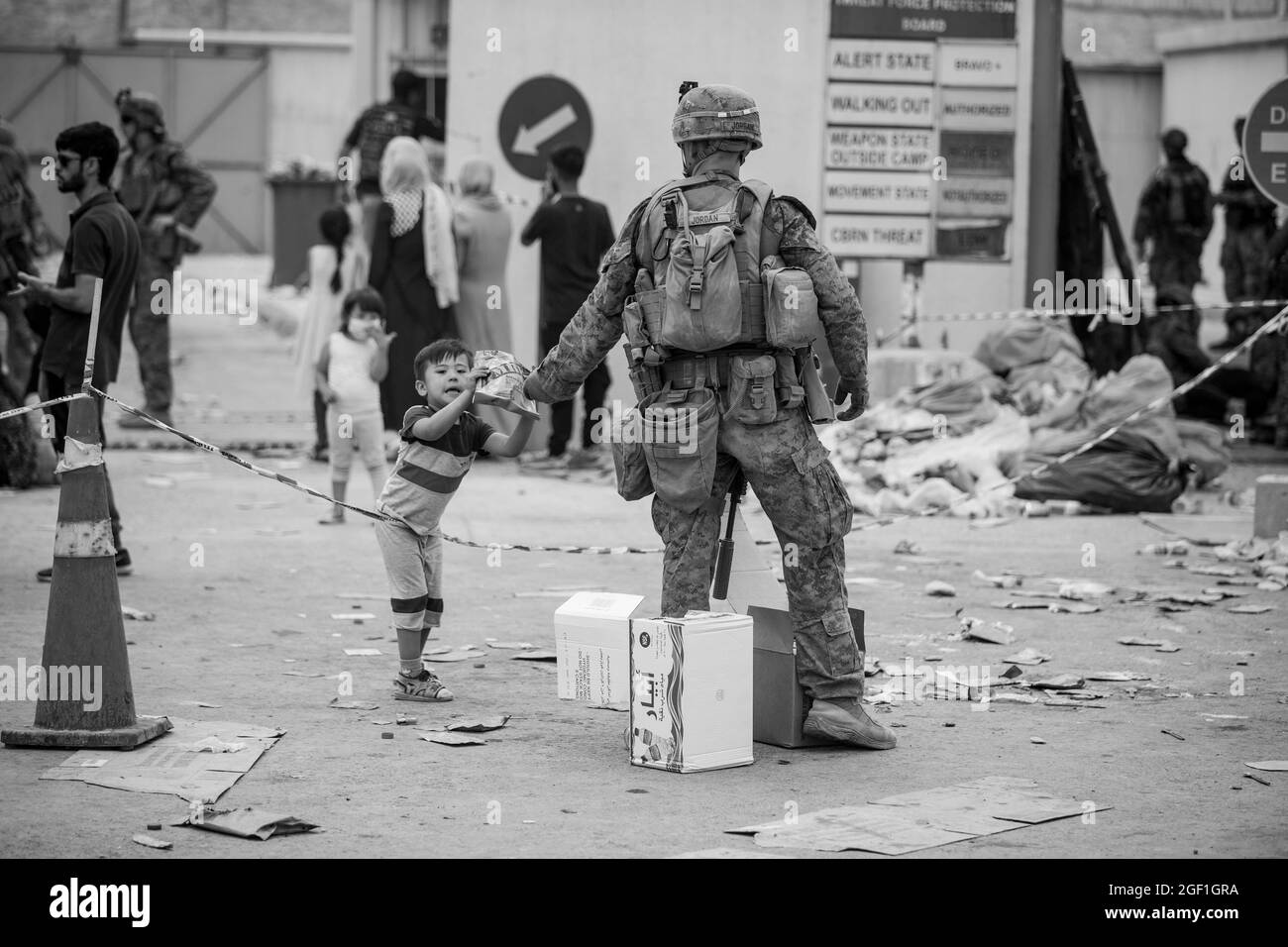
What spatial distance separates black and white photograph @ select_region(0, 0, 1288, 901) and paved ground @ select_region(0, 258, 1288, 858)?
0.10 feet

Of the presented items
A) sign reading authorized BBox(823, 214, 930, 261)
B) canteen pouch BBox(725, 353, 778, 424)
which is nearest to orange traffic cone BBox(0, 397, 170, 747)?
canteen pouch BBox(725, 353, 778, 424)

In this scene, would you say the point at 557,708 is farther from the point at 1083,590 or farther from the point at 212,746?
the point at 1083,590

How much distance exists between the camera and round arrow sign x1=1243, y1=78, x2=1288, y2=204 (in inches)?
411

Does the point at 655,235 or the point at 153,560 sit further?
the point at 153,560

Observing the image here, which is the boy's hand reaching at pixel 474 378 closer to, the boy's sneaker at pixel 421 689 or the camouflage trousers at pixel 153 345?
the boy's sneaker at pixel 421 689

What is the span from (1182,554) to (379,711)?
5260 millimetres

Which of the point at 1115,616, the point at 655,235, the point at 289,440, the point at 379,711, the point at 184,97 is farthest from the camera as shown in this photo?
the point at 184,97

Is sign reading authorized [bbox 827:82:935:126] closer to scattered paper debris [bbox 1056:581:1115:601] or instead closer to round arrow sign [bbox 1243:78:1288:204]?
round arrow sign [bbox 1243:78:1288:204]

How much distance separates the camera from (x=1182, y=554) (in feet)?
32.8

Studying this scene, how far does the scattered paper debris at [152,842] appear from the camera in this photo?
184 inches

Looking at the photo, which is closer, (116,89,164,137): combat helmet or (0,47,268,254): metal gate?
(116,89,164,137): combat helmet
